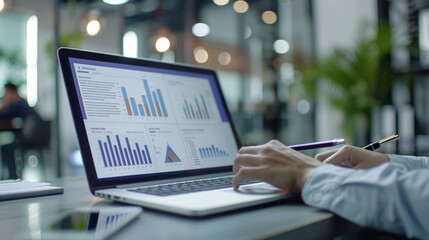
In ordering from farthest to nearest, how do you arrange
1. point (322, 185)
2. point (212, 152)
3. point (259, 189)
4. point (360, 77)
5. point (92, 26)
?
1. point (92, 26)
2. point (360, 77)
3. point (212, 152)
4. point (259, 189)
5. point (322, 185)

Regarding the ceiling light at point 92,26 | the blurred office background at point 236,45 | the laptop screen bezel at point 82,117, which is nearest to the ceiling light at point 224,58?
the blurred office background at point 236,45

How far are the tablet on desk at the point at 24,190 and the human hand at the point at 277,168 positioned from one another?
0.39 metres

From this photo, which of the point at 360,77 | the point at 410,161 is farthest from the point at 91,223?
the point at 360,77

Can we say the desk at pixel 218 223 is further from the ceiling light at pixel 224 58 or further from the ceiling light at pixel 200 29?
the ceiling light at pixel 224 58

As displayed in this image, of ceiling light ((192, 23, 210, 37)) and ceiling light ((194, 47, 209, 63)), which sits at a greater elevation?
ceiling light ((192, 23, 210, 37))

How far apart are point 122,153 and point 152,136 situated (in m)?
0.09

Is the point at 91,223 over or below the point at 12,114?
below

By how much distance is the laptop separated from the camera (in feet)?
2.37

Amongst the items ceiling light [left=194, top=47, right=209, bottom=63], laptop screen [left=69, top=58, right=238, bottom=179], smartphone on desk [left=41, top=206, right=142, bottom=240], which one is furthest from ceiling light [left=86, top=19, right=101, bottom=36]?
smartphone on desk [left=41, top=206, right=142, bottom=240]

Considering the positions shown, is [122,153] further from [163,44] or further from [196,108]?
[163,44]

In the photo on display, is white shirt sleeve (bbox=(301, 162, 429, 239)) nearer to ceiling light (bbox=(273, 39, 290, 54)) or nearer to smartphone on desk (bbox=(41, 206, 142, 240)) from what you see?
smartphone on desk (bbox=(41, 206, 142, 240))

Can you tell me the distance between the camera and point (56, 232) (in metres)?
0.49

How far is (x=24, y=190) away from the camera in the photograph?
833mm

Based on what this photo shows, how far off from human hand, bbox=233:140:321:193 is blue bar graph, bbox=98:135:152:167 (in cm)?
23
